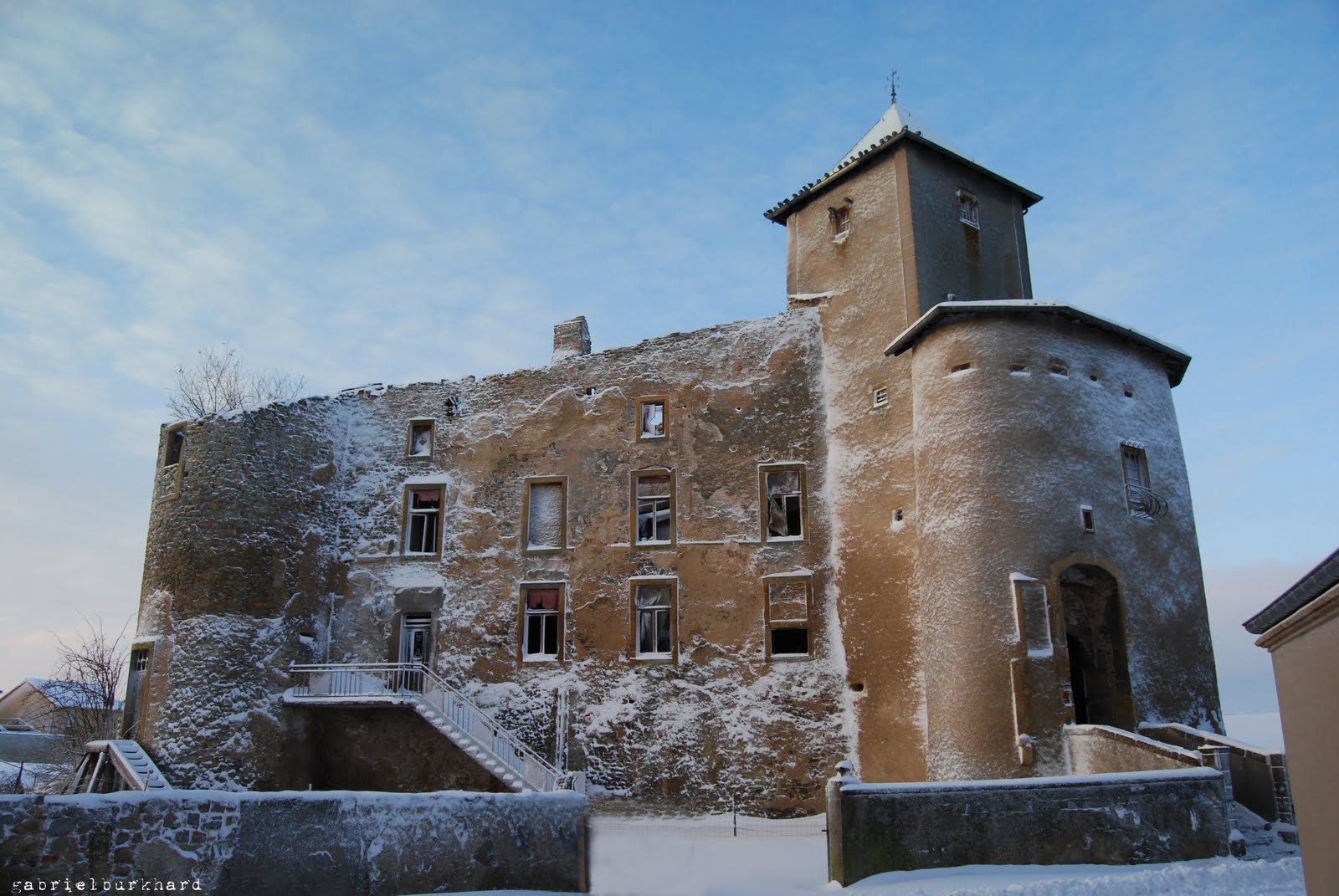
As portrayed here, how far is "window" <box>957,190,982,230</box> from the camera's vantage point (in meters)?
25.2

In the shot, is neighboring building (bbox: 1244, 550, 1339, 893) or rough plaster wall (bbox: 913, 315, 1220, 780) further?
rough plaster wall (bbox: 913, 315, 1220, 780)

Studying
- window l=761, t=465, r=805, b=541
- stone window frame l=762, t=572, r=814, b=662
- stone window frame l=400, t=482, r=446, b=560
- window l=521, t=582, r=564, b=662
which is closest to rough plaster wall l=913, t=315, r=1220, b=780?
stone window frame l=762, t=572, r=814, b=662

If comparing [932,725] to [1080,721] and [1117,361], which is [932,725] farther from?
[1117,361]

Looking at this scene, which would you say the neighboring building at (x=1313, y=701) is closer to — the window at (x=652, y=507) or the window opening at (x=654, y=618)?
the window opening at (x=654, y=618)

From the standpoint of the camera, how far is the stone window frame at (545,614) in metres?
23.8

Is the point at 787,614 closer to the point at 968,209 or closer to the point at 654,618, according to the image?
the point at 654,618

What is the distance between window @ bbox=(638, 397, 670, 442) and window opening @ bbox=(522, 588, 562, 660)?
14.1 ft

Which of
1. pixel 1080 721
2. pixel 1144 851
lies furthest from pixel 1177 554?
pixel 1144 851

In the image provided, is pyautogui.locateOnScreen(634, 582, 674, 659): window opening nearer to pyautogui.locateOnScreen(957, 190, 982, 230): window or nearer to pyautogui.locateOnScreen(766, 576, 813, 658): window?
pyautogui.locateOnScreen(766, 576, 813, 658): window

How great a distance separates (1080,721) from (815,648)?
17.9 ft

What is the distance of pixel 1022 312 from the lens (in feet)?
67.3

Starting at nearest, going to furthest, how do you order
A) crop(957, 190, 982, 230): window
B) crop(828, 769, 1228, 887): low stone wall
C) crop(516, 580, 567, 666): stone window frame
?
crop(828, 769, 1228, 887): low stone wall → crop(516, 580, 567, 666): stone window frame → crop(957, 190, 982, 230): window

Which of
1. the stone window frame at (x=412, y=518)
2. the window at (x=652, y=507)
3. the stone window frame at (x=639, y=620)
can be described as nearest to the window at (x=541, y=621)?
the stone window frame at (x=639, y=620)

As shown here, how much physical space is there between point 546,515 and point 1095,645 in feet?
41.2
